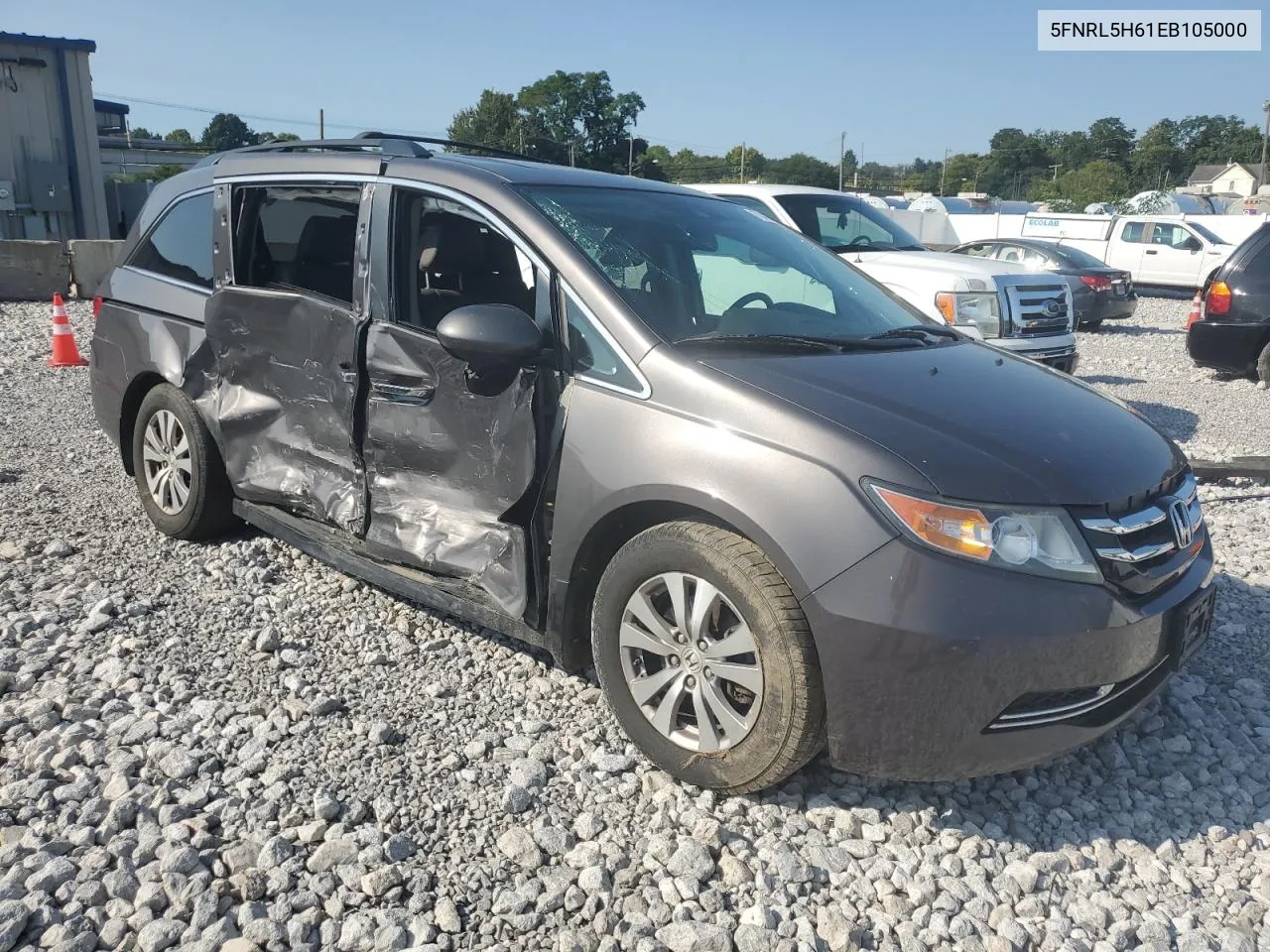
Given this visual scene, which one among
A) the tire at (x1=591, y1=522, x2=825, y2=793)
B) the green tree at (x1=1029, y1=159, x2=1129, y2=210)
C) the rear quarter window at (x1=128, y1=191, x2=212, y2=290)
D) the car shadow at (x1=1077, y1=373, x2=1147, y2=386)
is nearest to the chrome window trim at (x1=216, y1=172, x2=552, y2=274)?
the rear quarter window at (x1=128, y1=191, x2=212, y2=290)

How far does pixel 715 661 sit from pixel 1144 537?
1227 millimetres

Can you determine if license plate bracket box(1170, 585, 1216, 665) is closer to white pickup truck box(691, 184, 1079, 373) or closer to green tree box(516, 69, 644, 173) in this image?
white pickup truck box(691, 184, 1079, 373)

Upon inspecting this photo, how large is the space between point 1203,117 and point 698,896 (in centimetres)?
12848

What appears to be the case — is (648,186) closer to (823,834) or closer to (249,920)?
(823,834)

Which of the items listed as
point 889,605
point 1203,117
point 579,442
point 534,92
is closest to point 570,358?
point 579,442

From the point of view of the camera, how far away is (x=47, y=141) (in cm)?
2205

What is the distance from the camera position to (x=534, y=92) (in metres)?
97.6

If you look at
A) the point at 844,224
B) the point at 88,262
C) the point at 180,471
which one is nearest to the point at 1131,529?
the point at 180,471

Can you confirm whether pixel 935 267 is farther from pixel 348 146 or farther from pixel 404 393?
pixel 404 393

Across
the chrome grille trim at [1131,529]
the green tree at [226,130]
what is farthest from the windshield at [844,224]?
the green tree at [226,130]

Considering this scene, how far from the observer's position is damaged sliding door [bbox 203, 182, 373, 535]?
371cm

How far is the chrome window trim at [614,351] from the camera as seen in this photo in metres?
2.96

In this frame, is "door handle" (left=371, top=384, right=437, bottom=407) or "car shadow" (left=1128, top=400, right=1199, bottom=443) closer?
"door handle" (left=371, top=384, right=437, bottom=407)

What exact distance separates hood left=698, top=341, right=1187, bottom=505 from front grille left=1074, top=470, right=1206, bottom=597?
0.05 metres
